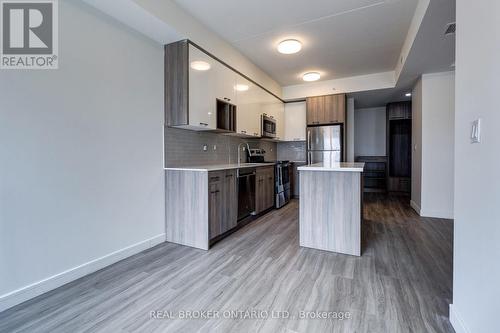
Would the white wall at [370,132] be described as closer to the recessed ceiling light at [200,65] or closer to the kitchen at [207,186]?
the kitchen at [207,186]

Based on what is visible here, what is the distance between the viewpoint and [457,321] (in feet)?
4.53

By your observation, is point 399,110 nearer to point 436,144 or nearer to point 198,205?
point 436,144

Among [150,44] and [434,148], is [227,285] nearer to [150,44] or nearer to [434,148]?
[150,44]

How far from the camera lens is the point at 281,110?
5.93 meters

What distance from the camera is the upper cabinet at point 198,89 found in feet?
9.23

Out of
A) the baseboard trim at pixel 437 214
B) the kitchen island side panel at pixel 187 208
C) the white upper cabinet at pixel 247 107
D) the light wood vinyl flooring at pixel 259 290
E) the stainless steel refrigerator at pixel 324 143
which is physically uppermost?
the white upper cabinet at pixel 247 107

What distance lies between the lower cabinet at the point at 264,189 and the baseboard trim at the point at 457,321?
2732 mm

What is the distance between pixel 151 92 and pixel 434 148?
465cm

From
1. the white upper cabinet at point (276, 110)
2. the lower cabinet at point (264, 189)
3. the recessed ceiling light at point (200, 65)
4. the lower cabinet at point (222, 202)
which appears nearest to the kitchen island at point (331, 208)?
the lower cabinet at point (222, 202)

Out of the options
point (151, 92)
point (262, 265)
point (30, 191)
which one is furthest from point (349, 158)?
point (30, 191)

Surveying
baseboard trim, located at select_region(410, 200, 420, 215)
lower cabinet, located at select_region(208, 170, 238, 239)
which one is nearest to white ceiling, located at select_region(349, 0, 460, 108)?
baseboard trim, located at select_region(410, 200, 420, 215)

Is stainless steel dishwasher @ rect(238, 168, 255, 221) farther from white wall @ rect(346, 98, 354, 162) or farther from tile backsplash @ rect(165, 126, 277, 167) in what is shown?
white wall @ rect(346, 98, 354, 162)

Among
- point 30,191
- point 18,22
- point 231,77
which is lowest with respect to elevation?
point 30,191

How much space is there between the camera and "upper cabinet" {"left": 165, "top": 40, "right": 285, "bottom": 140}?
9.23 feet
